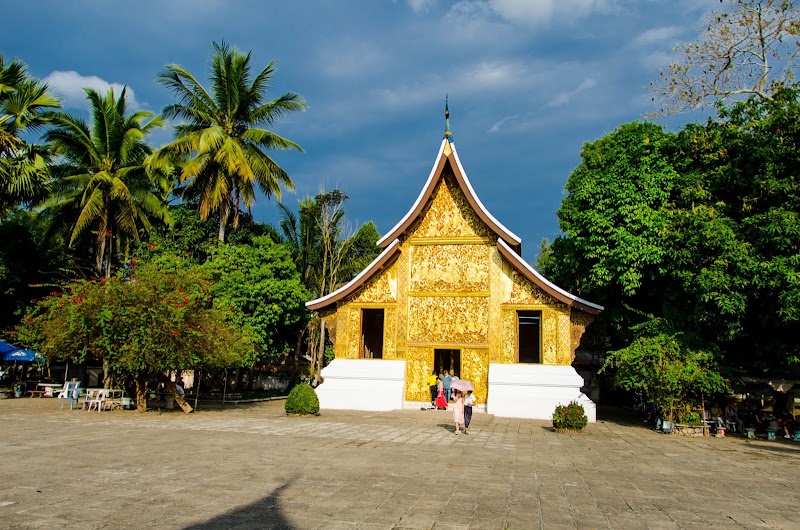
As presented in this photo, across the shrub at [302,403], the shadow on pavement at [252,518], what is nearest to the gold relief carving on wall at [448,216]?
the shrub at [302,403]

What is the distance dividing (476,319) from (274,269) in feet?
33.1

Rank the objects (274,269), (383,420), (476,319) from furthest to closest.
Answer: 1. (274,269)
2. (476,319)
3. (383,420)

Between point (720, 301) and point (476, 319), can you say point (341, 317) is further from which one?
point (720, 301)

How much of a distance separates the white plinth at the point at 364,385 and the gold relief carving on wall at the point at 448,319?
1311 millimetres

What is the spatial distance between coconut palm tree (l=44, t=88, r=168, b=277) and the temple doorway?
13.6 m

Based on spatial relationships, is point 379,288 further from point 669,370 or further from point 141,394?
point 669,370

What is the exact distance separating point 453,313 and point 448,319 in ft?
0.84

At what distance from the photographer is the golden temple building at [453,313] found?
57.9 ft

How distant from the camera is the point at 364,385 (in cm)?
1864

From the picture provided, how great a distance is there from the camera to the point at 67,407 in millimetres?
16922

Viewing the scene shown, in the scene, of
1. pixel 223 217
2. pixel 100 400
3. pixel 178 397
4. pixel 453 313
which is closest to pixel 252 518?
pixel 178 397

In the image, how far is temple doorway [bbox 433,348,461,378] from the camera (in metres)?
21.2

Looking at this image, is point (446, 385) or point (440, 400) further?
point (446, 385)

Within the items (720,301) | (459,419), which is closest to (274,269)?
(459,419)
